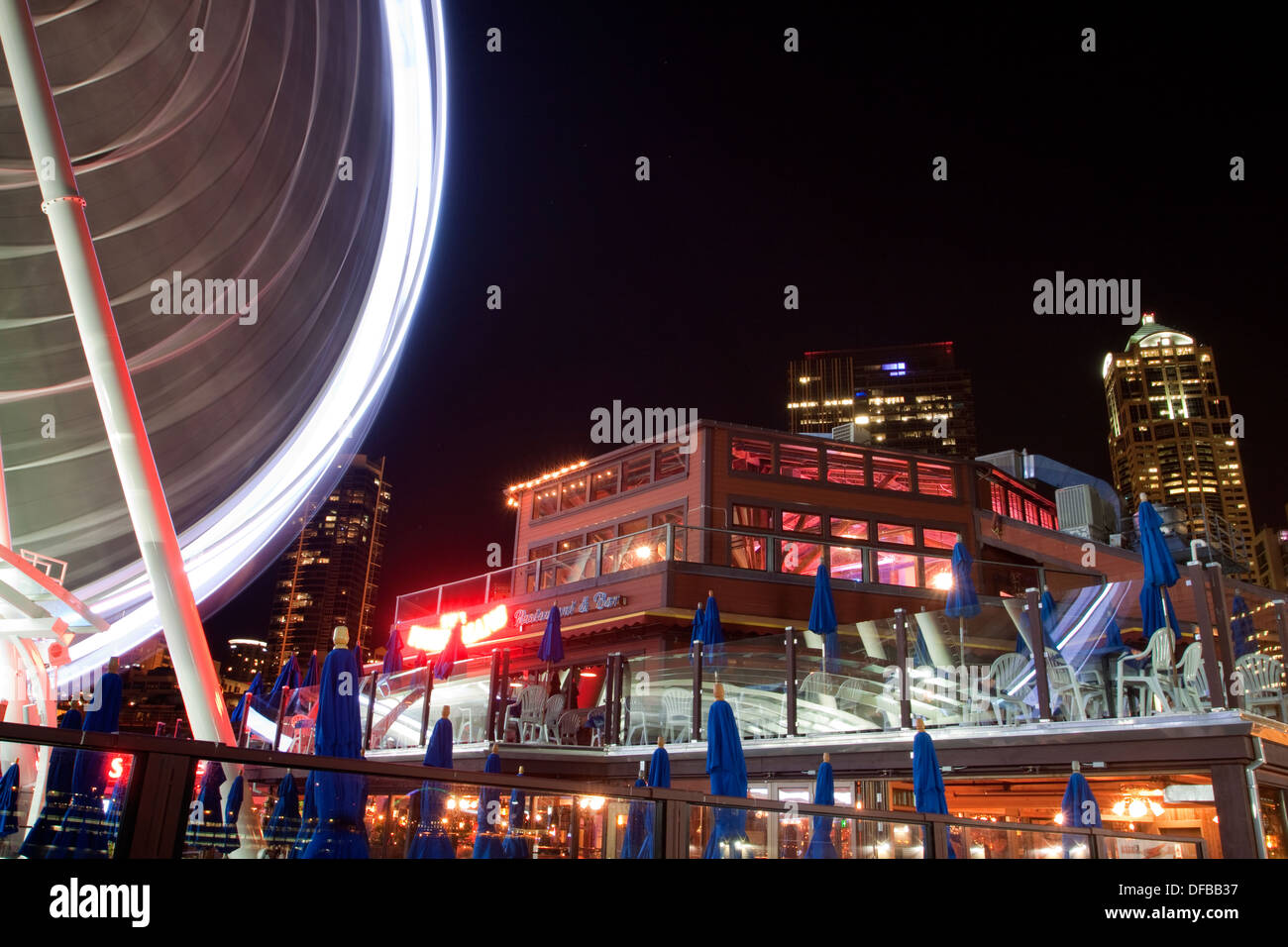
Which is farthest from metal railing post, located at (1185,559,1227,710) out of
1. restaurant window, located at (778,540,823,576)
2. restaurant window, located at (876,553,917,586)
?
restaurant window, located at (876,553,917,586)

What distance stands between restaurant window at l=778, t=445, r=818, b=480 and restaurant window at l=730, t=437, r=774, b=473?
0.36 metres

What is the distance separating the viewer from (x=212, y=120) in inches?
389

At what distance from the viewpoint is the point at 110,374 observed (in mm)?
9234

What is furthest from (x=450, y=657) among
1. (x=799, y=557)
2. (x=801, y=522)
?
(x=801, y=522)

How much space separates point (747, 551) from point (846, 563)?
8.48 ft

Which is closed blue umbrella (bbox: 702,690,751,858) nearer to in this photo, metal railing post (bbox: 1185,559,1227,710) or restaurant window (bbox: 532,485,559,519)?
metal railing post (bbox: 1185,559,1227,710)

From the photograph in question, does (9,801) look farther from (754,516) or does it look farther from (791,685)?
(754,516)

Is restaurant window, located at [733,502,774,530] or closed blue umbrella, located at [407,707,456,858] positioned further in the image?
restaurant window, located at [733,502,774,530]

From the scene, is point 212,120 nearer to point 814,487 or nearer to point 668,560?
point 668,560

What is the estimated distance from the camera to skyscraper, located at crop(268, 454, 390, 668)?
487 feet

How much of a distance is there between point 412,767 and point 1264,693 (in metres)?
10.6

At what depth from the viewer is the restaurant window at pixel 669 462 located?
83.7 ft

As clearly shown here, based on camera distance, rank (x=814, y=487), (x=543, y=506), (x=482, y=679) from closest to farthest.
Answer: (x=482, y=679)
(x=814, y=487)
(x=543, y=506)

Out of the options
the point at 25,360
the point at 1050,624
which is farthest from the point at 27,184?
the point at 1050,624
